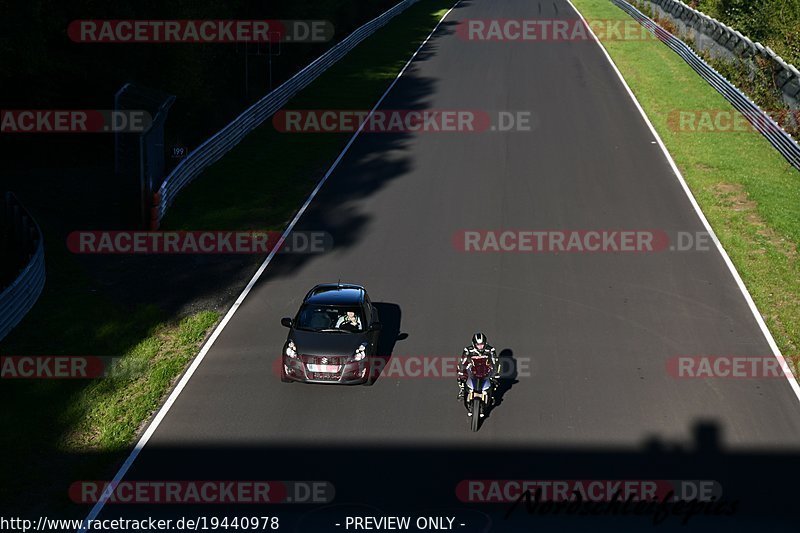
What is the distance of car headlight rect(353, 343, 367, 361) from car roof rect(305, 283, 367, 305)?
1.17m

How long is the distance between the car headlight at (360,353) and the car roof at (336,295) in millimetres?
1173

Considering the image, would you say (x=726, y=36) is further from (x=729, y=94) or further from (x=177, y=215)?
(x=177, y=215)

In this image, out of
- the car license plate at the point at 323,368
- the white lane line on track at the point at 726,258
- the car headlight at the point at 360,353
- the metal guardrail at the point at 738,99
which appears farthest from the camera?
the metal guardrail at the point at 738,99

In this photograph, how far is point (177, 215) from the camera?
26.2m

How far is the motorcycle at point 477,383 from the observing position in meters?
15.1

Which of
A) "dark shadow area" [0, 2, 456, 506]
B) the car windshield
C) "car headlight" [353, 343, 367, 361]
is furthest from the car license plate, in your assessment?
"dark shadow area" [0, 2, 456, 506]

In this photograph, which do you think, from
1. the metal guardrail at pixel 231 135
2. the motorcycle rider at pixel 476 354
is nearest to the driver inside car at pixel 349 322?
the motorcycle rider at pixel 476 354

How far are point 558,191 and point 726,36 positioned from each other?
2162 cm

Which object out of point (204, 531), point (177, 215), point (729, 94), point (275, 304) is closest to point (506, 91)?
point (729, 94)

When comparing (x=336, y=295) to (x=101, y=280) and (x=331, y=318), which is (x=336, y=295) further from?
(x=101, y=280)

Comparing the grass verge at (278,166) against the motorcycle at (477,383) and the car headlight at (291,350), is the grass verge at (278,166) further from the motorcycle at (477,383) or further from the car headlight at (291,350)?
the motorcycle at (477,383)

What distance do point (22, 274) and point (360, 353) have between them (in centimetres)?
811

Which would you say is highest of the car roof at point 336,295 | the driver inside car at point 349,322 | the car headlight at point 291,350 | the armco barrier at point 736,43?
the armco barrier at point 736,43

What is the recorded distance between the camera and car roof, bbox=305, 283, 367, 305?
1755cm
